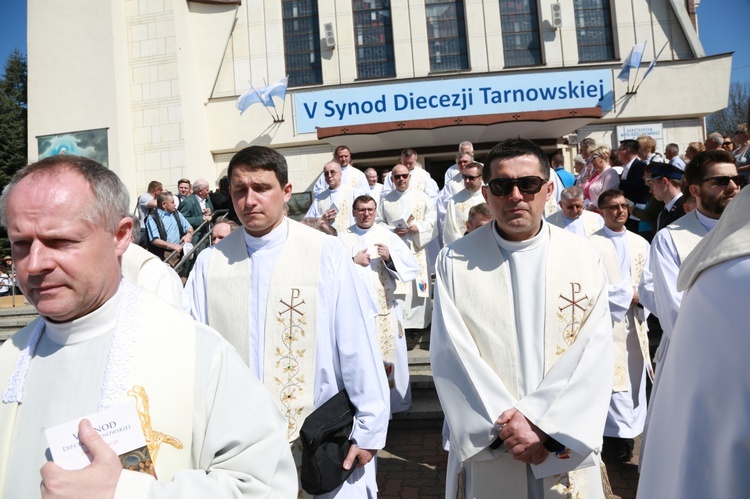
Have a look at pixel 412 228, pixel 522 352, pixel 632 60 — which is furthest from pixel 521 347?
pixel 632 60

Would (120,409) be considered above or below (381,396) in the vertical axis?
above

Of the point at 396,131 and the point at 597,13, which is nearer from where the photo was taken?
the point at 396,131

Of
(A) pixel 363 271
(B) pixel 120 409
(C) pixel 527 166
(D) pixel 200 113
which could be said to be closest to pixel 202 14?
(D) pixel 200 113

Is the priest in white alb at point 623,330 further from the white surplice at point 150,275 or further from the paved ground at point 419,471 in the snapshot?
the white surplice at point 150,275

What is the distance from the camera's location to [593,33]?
16828 mm

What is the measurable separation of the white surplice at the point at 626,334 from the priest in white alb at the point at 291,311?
2.69 m

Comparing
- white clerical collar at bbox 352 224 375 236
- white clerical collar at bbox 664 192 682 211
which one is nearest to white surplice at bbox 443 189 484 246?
white clerical collar at bbox 352 224 375 236

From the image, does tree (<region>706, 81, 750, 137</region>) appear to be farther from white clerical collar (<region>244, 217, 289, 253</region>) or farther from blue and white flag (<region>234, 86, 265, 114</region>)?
white clerical collar (<region>244, 217, 289, 253</region>)

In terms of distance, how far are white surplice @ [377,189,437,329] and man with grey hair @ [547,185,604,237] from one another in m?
2.16

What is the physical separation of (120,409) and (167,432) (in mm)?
163

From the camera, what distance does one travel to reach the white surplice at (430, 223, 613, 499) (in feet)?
8.37

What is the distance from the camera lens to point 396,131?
14609mm

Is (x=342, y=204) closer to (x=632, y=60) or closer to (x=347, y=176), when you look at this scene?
(x=347, y=176)

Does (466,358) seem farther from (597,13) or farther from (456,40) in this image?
(597,13)
